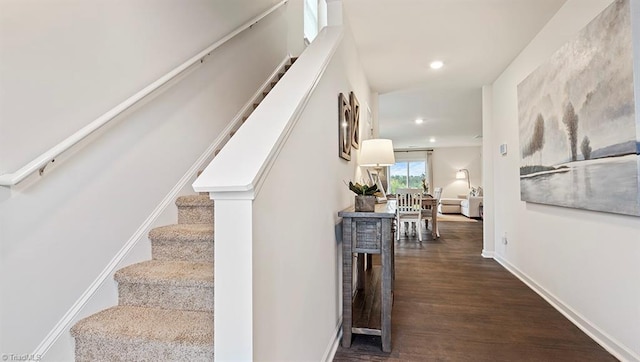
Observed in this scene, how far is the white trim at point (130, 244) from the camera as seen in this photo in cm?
120

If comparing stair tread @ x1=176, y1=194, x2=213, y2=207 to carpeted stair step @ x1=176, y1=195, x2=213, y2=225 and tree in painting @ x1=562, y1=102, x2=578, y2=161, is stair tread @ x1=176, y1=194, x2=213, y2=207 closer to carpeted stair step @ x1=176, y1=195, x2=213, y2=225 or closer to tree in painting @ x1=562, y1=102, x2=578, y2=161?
carpeted stair step @ x1=176, y1=195, x2=213, y2=225

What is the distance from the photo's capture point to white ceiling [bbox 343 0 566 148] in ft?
8.01

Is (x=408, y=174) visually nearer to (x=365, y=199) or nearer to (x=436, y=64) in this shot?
(x=436, y=64)

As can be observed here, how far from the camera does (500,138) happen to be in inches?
154

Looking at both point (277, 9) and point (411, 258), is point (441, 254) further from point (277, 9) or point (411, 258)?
point (277, 9)

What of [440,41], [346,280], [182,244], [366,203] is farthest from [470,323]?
[440,41]

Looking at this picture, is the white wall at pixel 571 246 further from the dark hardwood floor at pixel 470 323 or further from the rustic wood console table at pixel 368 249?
the rustic wood console table at pixel 368 249

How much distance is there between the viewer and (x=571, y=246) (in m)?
2.32

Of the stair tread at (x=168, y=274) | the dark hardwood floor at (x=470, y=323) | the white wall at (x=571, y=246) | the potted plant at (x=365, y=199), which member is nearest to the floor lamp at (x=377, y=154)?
the potted plant at (x=365, y=199)

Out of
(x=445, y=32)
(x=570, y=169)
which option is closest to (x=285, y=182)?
(x=570, y=169)

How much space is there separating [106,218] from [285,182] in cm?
98

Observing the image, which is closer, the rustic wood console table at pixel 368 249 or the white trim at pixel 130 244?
the white trim at pixel 130 244

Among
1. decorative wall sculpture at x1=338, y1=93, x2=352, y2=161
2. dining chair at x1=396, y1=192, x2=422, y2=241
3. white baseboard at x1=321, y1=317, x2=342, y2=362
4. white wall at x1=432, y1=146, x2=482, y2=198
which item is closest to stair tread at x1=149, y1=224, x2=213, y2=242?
white baseboard at x1=321, y1=317, x2=342, y2=362

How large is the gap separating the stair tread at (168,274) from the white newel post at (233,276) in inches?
21.0
